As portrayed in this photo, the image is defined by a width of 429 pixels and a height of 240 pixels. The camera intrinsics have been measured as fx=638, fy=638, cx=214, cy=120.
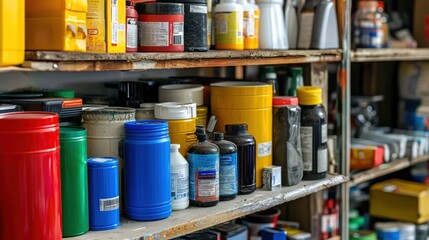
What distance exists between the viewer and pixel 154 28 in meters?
1.80

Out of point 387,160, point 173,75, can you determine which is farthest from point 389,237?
point 173,75

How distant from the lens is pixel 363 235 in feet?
9.64

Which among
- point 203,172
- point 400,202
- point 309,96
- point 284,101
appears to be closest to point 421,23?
point 400,202

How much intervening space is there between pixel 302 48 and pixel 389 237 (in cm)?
113

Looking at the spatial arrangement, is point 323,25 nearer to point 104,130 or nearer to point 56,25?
point 104,130

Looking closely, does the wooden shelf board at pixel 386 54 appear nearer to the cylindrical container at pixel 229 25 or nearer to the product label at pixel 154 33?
the cylindrical container at pixel 229 25

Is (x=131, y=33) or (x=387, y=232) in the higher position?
(x=131, y=33)

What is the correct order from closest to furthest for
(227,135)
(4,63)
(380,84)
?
1. (4,63)
2. (227,135)
3. (380,84)

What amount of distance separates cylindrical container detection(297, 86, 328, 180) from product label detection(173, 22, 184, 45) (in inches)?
22.9

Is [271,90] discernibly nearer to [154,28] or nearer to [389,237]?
[154,28]

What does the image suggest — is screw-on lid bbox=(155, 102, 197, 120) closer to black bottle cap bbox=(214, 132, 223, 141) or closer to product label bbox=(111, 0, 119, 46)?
black bottle cap bbox=(214, 132, 223, 141)

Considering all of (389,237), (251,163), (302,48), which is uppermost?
(302,48)

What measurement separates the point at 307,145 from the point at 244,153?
324 millimetres

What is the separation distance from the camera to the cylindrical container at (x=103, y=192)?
64.7 inches
